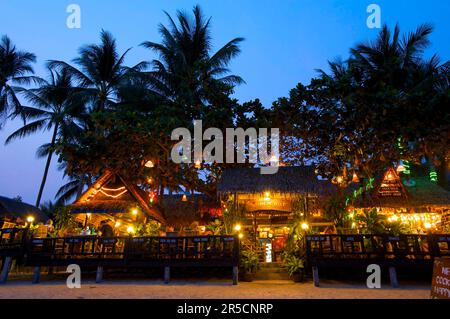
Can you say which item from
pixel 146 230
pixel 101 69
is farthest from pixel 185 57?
pixel 146 230

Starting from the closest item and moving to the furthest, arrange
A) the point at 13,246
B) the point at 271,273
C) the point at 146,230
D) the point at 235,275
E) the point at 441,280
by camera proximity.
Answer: the point at 441,280, the point at 235,275, the point at 13,246, the point at 271,273, the point at 146,230

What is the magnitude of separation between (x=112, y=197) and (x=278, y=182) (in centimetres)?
622

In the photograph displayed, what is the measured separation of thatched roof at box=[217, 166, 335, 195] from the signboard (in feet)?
19.0

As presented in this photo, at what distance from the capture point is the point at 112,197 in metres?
12.0

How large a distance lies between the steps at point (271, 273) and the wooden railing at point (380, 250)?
1.56 m

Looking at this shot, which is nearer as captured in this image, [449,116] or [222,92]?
[449,116]

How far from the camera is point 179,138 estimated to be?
11758mm

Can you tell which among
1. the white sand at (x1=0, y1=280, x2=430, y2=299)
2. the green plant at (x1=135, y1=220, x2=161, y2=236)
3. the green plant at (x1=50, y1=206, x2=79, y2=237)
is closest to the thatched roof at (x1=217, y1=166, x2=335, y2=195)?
the green plant at (x1=135, y1=220, x2=161, y2=236)

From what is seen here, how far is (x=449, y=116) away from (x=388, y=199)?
18.3ft

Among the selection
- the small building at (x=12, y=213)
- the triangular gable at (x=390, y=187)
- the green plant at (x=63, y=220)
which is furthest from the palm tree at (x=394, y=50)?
the small building at (x=12, y=213)

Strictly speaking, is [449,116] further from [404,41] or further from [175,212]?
[175,212]

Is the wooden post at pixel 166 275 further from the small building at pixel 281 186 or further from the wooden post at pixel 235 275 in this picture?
the small building at pixel 281 186

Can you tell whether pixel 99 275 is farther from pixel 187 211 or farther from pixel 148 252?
pixel 187 211
